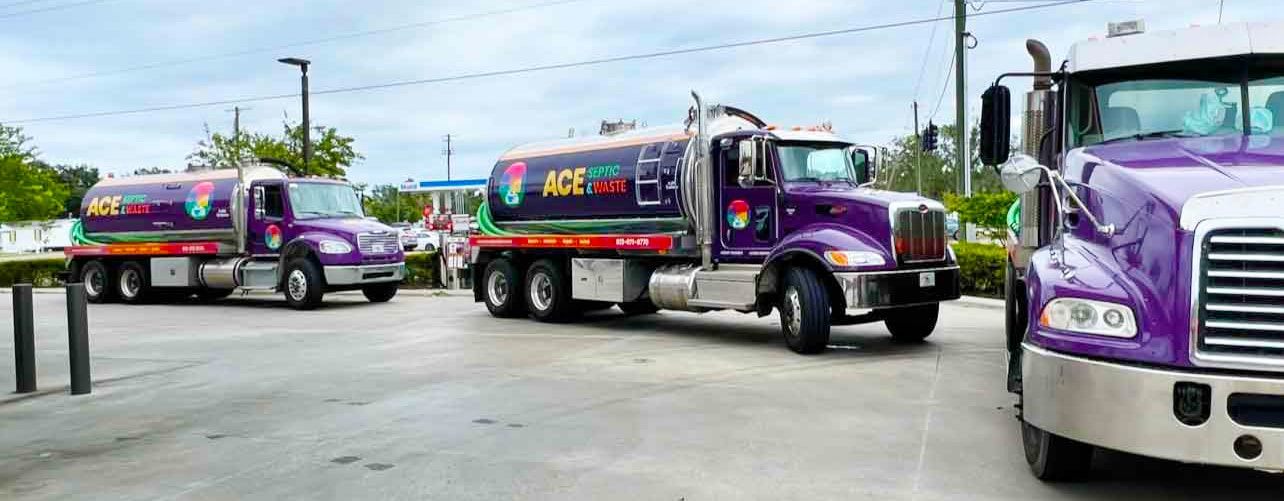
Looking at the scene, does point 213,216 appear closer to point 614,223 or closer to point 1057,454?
A: point 614,223

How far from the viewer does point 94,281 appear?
23.4m

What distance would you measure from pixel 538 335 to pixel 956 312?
6.46 m

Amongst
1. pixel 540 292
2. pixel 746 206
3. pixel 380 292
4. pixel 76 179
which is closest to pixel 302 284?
pixel 380 292

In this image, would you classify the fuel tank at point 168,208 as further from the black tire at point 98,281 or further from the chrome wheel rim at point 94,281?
the chrome wheel rim at point 94,281

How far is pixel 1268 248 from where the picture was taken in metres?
4.24

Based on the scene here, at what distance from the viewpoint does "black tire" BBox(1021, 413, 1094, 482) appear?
5.21 meters

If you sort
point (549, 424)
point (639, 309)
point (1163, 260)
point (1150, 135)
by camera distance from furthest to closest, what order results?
point (639, 309)
point (549, 424)
point (1150, 135)
point (1163, 260)

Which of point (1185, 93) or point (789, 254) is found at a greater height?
point (1185, 93)

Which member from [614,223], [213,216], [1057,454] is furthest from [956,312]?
[213,216]

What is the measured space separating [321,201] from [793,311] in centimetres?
1229

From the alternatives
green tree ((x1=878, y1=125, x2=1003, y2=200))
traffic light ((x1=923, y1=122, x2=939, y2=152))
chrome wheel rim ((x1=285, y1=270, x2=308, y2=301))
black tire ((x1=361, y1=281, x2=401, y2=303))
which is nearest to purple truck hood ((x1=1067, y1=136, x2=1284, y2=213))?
chrome wheel rim ((x1=285, y1=270, x2=308, y2=301))

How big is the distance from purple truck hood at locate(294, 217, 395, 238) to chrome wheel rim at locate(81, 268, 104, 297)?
21.8 ft

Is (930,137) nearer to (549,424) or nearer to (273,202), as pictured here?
(273,202)

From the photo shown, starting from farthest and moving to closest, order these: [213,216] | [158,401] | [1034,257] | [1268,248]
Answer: [213,216], [158,401], [1034,257], [1268,248]
